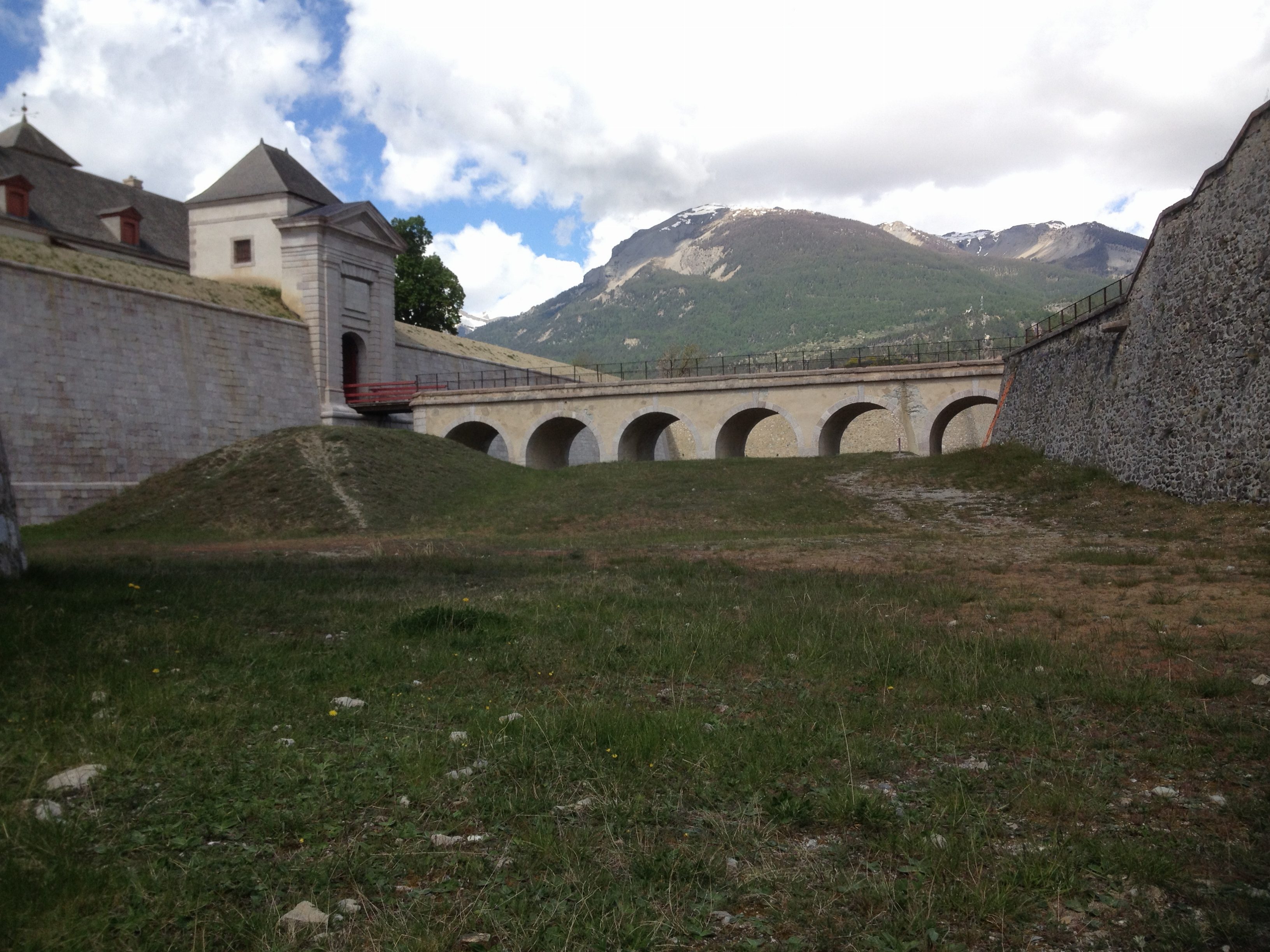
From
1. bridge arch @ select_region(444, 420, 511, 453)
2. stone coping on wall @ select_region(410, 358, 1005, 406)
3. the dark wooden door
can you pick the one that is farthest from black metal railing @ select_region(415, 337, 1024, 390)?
the dark wooden door

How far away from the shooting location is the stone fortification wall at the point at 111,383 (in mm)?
26500

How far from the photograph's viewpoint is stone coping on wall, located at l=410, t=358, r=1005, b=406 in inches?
1331

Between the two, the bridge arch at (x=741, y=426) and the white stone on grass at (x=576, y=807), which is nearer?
the white stone on grass at (x=576, y=807)

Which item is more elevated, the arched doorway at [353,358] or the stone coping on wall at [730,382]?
the arched doorway at [353,358]

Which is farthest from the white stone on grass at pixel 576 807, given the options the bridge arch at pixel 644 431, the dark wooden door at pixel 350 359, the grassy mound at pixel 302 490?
the dark wooden door at pixel 350 359

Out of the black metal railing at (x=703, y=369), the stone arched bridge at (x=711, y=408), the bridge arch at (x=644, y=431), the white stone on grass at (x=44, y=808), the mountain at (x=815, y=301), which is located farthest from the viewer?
the mountain at (x=815, y=301)

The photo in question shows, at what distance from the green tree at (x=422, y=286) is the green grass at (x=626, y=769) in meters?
48.0

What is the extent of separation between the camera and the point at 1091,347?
2453cm

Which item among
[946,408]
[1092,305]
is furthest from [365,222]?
[1092,305]

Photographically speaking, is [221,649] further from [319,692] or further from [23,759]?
[23,759]

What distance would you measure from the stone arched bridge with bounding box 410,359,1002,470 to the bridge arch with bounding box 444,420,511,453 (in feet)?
0.24

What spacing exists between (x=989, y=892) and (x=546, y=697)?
308cm

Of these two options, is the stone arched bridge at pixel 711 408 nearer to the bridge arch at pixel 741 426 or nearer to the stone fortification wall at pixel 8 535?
the bridge arch at pixel 741 426

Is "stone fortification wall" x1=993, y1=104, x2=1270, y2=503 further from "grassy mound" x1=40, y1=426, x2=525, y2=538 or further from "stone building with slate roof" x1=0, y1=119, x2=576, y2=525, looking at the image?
"stone building with slate roof" x1=0, y1=119, x2=576, y2=525
